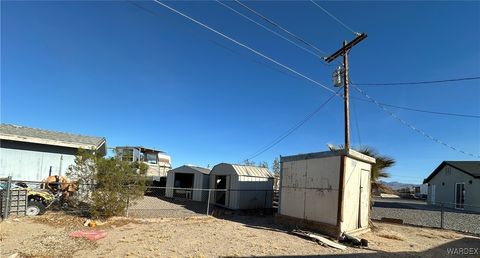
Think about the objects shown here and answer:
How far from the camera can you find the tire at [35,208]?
12211 millimetres

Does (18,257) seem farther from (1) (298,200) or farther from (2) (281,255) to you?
(1) (298,200)

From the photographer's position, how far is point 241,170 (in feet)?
67.4

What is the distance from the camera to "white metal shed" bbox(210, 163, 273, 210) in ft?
65.1

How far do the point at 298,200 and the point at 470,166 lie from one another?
72.3 feet

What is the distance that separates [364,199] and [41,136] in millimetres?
14662

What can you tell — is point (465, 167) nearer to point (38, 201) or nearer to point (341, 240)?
point (341, 240)

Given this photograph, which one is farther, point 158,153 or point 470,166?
point 158,153

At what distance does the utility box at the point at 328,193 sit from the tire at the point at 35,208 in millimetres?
9373

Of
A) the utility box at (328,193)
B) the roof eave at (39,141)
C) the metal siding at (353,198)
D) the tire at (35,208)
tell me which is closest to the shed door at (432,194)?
the utility box at (328,193)

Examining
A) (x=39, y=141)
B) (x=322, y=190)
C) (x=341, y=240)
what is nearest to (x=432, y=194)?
(x=322, y=190)

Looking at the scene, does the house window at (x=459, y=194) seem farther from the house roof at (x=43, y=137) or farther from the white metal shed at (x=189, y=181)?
the house roof at (x=43, y=137)

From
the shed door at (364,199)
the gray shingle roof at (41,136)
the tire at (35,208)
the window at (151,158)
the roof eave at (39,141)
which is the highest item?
the gray shingle roof at (41,136)

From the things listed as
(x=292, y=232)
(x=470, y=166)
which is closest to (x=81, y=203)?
(x=292, y=232)

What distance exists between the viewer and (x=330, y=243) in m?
10.5
